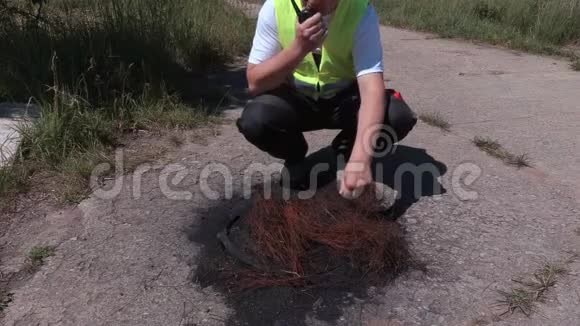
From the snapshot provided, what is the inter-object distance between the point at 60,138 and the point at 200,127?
92 cm

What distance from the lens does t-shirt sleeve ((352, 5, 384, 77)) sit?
2.65 metres

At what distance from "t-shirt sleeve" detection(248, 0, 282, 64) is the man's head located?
221 mm

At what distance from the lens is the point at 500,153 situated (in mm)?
3736

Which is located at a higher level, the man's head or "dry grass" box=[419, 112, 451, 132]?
the man's head

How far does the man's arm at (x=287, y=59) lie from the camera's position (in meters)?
2.36

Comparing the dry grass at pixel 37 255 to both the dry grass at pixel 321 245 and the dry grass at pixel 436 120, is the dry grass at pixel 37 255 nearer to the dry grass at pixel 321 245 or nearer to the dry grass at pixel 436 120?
the dry grass at pixel 321 245

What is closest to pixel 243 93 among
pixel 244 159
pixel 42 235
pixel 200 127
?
pixel 200 127

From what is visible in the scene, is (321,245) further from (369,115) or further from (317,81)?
(317,81)

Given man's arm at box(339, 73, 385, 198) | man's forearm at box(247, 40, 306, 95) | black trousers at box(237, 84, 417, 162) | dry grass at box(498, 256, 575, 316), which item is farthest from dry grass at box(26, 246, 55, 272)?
dry grass at box(498, 256, 575, 316)

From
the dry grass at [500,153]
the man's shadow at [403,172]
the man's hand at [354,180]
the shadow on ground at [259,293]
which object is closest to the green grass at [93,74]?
the shadow on ground at [259,293]

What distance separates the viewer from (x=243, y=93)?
4926mm

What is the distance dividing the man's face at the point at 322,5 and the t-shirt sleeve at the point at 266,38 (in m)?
0.22

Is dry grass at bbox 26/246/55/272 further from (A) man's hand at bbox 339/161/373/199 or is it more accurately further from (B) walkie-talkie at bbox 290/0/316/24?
(B) walkie-talkie at bbox 290/0/316/24

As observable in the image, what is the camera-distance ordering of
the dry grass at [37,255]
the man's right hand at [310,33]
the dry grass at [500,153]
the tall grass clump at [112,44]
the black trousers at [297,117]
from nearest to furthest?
1. the man's right hand at [310,33]
2. the dry grass at [37,255]
3. the black trousers at [297,117]
4. the dry grass at [500,153]
5. the tall grass clump at [112,44]
